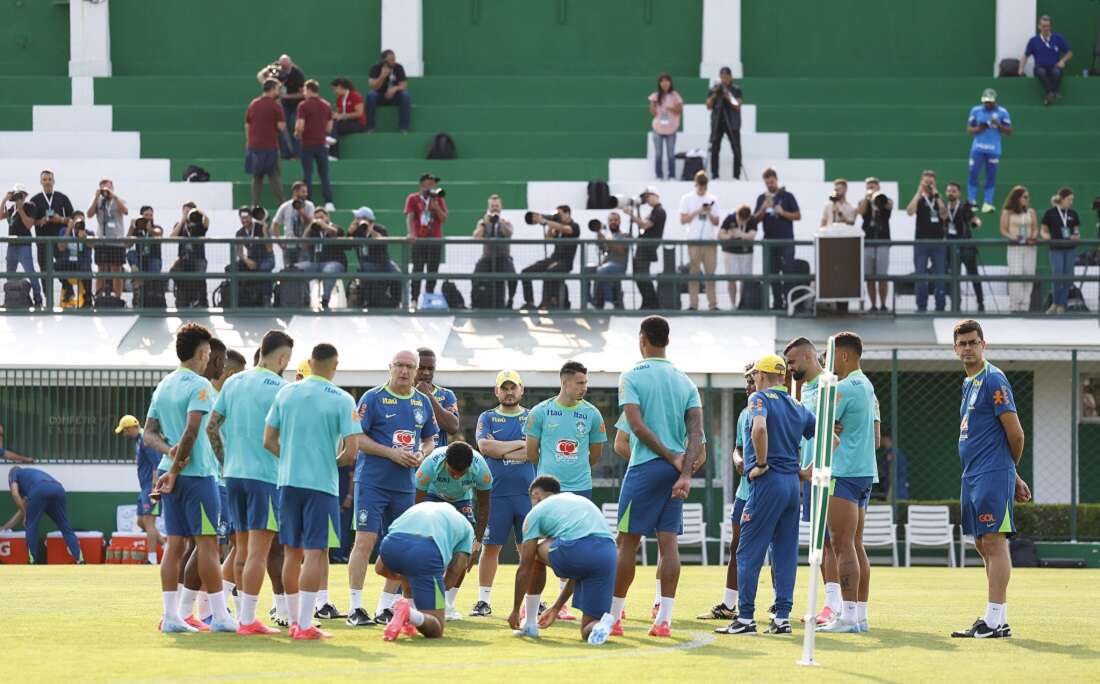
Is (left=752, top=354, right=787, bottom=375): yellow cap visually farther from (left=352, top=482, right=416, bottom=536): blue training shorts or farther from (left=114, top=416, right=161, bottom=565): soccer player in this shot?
(left=114, top=416, right=161, bottom=565): soccer player

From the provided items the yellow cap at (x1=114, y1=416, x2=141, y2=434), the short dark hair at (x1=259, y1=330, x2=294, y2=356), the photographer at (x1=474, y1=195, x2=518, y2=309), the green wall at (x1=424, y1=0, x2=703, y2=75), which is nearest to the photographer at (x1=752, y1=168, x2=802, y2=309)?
the photographer at (x1=474, y1=195, x2=518, y2=309)

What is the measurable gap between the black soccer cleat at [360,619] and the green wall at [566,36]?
24.2 m

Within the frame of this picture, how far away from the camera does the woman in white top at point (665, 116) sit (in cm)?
3184

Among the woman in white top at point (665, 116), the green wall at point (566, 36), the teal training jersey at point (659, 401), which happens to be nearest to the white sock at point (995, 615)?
the teal training jersey at point (659, 401)

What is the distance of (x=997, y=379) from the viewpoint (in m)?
13.3

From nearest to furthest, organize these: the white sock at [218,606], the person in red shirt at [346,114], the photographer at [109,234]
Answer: the white sock at [218,606]
the photographer at [109,234]
the person in red shirt at [346,114]

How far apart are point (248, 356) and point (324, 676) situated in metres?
15.2

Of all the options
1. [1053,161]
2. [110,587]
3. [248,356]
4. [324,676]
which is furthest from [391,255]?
[324,676]

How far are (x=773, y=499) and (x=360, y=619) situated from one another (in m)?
3.04

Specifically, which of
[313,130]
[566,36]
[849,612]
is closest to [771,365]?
[849,612]

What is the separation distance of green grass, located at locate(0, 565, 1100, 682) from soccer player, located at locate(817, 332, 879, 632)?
0.29m

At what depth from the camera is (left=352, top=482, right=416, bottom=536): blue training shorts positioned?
14120mm

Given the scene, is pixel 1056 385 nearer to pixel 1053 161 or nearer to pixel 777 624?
pixel 1053 161

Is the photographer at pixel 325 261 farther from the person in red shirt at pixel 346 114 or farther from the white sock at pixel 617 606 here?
the white sock at pixel 617 606
